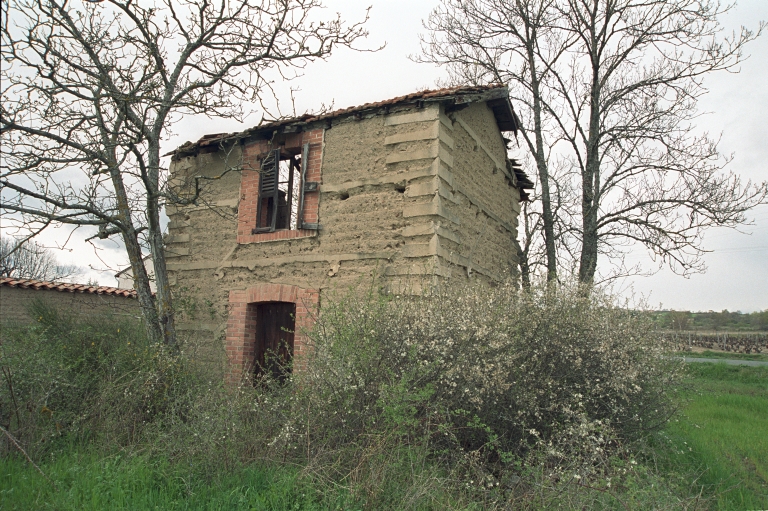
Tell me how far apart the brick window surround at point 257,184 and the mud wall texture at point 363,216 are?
0.03m

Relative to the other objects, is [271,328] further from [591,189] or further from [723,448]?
[591,189]

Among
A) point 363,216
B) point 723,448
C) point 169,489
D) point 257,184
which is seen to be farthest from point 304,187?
point 723,448

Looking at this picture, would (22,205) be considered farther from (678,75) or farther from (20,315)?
(678,75)

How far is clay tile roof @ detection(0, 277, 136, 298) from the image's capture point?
540 inches

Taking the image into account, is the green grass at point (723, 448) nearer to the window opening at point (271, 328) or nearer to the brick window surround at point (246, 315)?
the brick window surround at point (246, 315)

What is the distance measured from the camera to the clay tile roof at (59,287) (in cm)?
1373

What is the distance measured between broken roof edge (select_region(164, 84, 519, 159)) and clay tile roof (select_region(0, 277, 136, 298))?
8.18 metres

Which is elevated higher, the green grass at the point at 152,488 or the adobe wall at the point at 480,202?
the adobe wall at the point at 480,202

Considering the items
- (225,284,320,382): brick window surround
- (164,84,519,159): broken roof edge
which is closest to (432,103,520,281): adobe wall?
(164,84,519,159): broken roof edge

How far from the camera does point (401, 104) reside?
7.19 meters

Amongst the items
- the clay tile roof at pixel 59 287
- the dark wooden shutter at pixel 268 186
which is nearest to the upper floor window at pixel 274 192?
the dark wooden shutter at pixel 268 186

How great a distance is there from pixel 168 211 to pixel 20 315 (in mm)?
8290

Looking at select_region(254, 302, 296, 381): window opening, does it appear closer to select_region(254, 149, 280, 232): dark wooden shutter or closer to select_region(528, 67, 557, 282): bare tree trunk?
select_region(254, 149, 280, 232): dark wooden shutter

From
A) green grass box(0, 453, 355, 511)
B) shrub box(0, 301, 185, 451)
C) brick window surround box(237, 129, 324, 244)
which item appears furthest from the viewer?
brick window surround box(237, 129, 324, 244)
